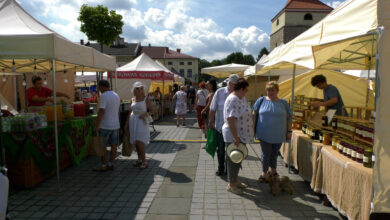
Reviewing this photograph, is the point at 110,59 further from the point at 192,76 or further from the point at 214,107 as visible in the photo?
the point at 192,76

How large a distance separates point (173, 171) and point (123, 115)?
3294 millimetres

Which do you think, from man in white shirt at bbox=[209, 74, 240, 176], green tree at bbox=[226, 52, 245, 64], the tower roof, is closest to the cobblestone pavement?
man in white shirt at bbox=[209, 74, 240, 176]

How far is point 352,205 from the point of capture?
2.96 m

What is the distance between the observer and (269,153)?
14.2 feet

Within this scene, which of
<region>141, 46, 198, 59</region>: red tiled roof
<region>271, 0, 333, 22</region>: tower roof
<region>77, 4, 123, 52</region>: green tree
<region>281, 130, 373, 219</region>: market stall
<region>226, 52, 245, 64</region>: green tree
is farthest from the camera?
<region>226, 52, 245, 64</region>: green tree

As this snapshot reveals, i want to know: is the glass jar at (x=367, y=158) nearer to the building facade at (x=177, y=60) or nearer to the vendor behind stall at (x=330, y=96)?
the vendor behind stall at (x=330, y=96)

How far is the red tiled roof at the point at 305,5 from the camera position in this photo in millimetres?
47047

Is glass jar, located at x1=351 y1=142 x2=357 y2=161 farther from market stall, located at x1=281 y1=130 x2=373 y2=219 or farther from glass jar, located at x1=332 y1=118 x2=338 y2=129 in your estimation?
glass jar, located at x1=332 y1=118 x2=338 y2=129

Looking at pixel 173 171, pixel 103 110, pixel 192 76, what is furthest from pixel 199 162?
pixel 192 76

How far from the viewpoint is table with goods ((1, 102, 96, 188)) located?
A: 423cm

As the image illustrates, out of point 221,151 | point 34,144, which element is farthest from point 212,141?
point 34,144

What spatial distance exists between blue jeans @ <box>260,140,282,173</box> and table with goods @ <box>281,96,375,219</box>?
1.74 feet

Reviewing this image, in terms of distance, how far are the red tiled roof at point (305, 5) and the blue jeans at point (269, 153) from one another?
1899 inches

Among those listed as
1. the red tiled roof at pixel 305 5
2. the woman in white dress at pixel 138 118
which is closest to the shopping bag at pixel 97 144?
the woman in white dress at pixel 138 118
